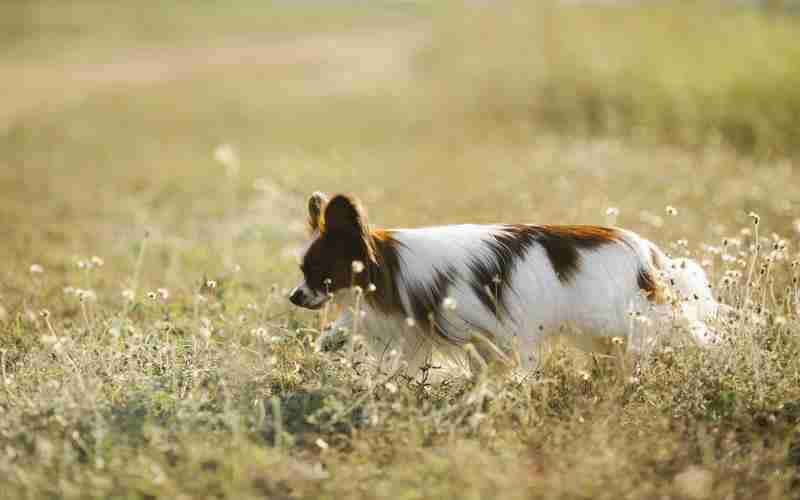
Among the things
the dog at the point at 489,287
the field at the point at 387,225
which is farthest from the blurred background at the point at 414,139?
the dog at the point at 489,287

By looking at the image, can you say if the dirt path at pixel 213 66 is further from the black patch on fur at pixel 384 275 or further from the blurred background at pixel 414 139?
the black patch on fur at pixel 384 275

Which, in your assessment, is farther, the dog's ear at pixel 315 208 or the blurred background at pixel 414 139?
the blurred background at pixel 414 139

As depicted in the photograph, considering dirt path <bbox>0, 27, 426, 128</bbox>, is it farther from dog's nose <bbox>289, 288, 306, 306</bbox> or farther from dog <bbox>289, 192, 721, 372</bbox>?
dog <bbox>289, 192, 721, 372</bbox>

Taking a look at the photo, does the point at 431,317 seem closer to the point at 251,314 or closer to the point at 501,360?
the point at 501,360

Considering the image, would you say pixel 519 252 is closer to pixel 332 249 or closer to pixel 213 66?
pixel 332 249

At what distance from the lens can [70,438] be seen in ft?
12.9

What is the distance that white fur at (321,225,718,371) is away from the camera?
14.9 ft

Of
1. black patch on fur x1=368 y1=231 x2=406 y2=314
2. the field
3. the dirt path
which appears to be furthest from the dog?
the dirt path

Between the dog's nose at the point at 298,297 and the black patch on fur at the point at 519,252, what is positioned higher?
the black patch on fur at the point at 519,252

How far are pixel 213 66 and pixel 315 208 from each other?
20917 mm

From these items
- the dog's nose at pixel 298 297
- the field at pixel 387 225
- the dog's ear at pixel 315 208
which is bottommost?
the field at pixel 387 225

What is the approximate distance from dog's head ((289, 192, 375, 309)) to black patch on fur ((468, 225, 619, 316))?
0.57 m

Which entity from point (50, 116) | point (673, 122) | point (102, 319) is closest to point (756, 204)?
point (673, 122)

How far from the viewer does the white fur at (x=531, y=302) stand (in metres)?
4.54
